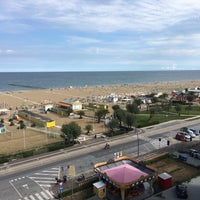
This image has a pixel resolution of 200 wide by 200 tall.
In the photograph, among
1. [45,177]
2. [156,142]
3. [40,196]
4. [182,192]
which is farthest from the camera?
[156,142]

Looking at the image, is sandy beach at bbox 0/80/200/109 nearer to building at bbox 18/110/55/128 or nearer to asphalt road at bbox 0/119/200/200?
building at bbox 18/110/55/128

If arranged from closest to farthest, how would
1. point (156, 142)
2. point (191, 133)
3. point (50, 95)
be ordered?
point (156, 142)
point (191, 133)
point (50, 95)

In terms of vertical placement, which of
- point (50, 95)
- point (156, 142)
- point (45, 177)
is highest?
point (50, 95)

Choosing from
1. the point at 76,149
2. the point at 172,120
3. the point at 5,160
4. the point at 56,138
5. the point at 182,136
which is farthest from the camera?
the point at 172,120

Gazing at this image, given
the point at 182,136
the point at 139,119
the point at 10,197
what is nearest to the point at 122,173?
the point at 10,197

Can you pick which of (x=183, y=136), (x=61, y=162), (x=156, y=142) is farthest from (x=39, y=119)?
(x=183, y=136)

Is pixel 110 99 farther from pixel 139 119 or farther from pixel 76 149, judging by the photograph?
pixel 76 149

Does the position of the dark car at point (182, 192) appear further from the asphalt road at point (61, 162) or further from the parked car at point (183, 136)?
the parked car at point (183, 136)

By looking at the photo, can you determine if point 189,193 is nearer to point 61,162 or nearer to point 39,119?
point 61,162
